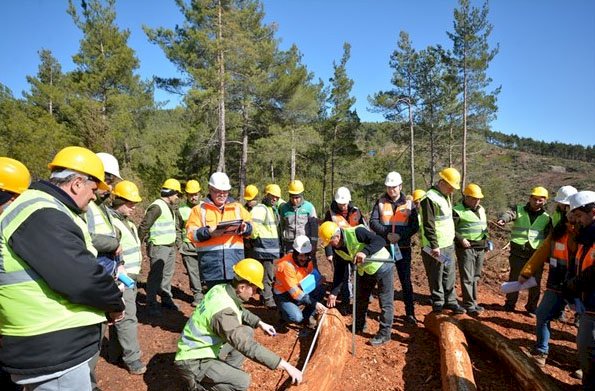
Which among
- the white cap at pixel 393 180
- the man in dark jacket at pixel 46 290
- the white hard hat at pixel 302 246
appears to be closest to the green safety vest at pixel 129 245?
the white hard hat at pixel 302 246

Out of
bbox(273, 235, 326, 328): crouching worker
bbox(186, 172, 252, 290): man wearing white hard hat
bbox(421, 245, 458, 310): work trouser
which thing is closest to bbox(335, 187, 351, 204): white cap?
bbox(273, 235, 326, 328): crouching worker

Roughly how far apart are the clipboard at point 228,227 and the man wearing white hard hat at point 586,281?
3673 millimetres

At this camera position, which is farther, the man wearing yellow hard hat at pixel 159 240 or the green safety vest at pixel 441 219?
the man wearing yellow hard hat at pixel 159 240

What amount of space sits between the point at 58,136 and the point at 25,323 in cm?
1913

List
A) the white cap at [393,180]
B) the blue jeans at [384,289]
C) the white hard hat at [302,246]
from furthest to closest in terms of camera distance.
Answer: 1. the white cap at [393,180]
2. the white hard hat at [302,246]
3. the blue jeans at [384,289]

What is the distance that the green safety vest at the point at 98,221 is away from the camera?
3.58 metres

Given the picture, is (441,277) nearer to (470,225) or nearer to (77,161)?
(470,225)

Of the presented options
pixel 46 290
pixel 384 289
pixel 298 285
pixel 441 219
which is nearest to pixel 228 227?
pixel 298 285

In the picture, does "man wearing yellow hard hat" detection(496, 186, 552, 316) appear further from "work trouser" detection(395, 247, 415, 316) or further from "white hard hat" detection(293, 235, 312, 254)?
"white hard hat" detection(293, 235, 312, 254)

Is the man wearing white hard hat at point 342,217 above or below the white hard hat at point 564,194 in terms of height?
below

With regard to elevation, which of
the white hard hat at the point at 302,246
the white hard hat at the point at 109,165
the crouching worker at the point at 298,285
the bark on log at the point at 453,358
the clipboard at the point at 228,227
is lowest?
the bark on log at the point at 453,358

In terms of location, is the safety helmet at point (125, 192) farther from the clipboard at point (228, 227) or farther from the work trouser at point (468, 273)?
the work trouser at point (468, 273)

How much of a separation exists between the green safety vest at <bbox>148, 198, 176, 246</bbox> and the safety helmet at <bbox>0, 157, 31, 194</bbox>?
2396 mm

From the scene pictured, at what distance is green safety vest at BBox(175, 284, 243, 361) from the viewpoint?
3.17 metres
